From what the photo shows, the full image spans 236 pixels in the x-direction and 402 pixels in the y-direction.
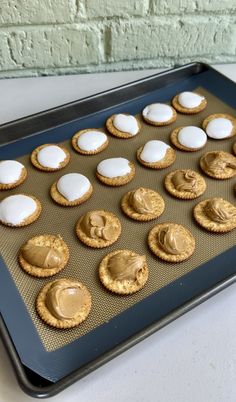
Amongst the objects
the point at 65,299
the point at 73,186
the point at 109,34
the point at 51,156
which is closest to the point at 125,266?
the point at 65,299

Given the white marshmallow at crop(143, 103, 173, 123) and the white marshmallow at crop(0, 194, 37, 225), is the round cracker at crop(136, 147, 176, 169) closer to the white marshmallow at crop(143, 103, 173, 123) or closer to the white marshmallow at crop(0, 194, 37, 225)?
the white marshmallow at crop(143, 103, 173, 123)

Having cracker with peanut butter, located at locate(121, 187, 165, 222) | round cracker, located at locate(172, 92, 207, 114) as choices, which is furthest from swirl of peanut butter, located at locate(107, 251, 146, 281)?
round cracker, located at locate(172, 92, 207, 114)

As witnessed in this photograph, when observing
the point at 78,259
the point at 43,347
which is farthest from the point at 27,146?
the point at 43,347

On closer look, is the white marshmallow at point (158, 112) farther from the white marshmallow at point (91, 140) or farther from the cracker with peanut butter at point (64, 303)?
the cracker with peanut butter at point (64, 303)

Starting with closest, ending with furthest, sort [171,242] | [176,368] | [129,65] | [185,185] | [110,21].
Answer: [176,368]
[171,242]
[185,185]
[110,21]
[129,65]

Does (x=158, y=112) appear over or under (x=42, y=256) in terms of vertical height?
over

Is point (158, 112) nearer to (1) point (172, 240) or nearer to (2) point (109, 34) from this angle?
(2) point (109, 34)

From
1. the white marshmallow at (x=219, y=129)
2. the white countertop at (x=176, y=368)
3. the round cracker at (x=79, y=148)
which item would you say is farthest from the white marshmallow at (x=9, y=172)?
the white marshmallow at (x=219, y=129)
